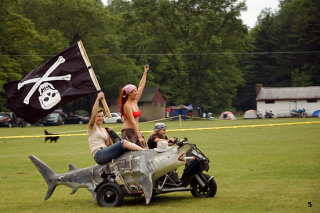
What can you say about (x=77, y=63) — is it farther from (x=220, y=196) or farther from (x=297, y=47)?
(x=297, y=47)

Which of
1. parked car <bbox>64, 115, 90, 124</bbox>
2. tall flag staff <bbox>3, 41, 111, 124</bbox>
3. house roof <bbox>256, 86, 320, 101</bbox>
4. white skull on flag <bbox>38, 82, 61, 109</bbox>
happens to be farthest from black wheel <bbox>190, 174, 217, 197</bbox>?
house roof <bbox>256, 86, 320, 101</bbox>

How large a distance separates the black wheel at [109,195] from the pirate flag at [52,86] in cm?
196

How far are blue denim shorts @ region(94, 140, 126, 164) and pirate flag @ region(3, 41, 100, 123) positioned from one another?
1494 mm

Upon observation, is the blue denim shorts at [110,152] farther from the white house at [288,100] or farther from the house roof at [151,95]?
the white house at [288,100]

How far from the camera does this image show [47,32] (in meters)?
72.1

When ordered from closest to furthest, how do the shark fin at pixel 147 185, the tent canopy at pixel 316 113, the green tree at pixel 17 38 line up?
the shark fin at pixel 147 185
the green tree at pixel 17 38
the tent canopy at pixel 316 113

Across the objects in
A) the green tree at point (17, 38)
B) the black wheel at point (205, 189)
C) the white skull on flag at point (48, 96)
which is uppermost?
the green tree at point (17, 38)

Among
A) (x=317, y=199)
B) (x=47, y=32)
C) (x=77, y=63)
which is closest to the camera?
(x=317, y=199)

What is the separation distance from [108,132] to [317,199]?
4.00 m

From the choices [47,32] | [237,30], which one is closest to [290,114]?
[237,30]

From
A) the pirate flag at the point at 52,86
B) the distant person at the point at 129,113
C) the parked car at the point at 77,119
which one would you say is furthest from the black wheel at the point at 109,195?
the parked car at the point at 77,119

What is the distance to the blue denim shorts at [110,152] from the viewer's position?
29.8ft

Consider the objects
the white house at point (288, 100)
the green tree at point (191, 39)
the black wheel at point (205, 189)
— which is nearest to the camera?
the black wheel at point (205, 189)

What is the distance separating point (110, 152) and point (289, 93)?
255 ft
